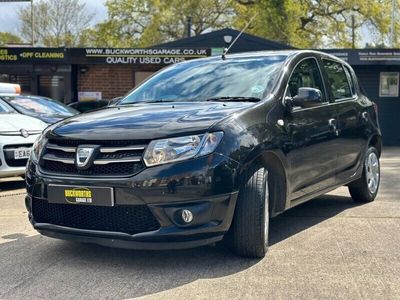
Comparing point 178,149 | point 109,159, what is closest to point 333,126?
point 178,149

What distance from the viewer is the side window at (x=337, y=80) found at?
603cm

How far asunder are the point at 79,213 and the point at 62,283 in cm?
52

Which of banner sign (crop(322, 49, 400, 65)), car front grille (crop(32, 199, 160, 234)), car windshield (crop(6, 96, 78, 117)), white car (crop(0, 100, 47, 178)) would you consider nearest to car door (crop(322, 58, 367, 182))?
car front grille (crop(32, 199, 160, 234))

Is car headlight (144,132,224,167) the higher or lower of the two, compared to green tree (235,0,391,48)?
lower

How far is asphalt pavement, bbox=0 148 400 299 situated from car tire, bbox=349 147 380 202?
930mm

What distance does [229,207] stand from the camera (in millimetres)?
4000

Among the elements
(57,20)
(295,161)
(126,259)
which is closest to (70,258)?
(126,259)

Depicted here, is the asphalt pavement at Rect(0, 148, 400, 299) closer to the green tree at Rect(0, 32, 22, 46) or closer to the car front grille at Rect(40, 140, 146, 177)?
the car front grille at Rect(40, 140, 146, 177)

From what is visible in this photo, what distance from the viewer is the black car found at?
390 cm

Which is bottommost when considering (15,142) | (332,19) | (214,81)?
(15,142)

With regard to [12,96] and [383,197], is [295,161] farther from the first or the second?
[12,96]

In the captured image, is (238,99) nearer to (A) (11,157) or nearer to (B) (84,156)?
(B) (84,156)

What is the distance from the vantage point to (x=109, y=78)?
1781 centimetres

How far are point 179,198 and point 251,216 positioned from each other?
60 centimetres
